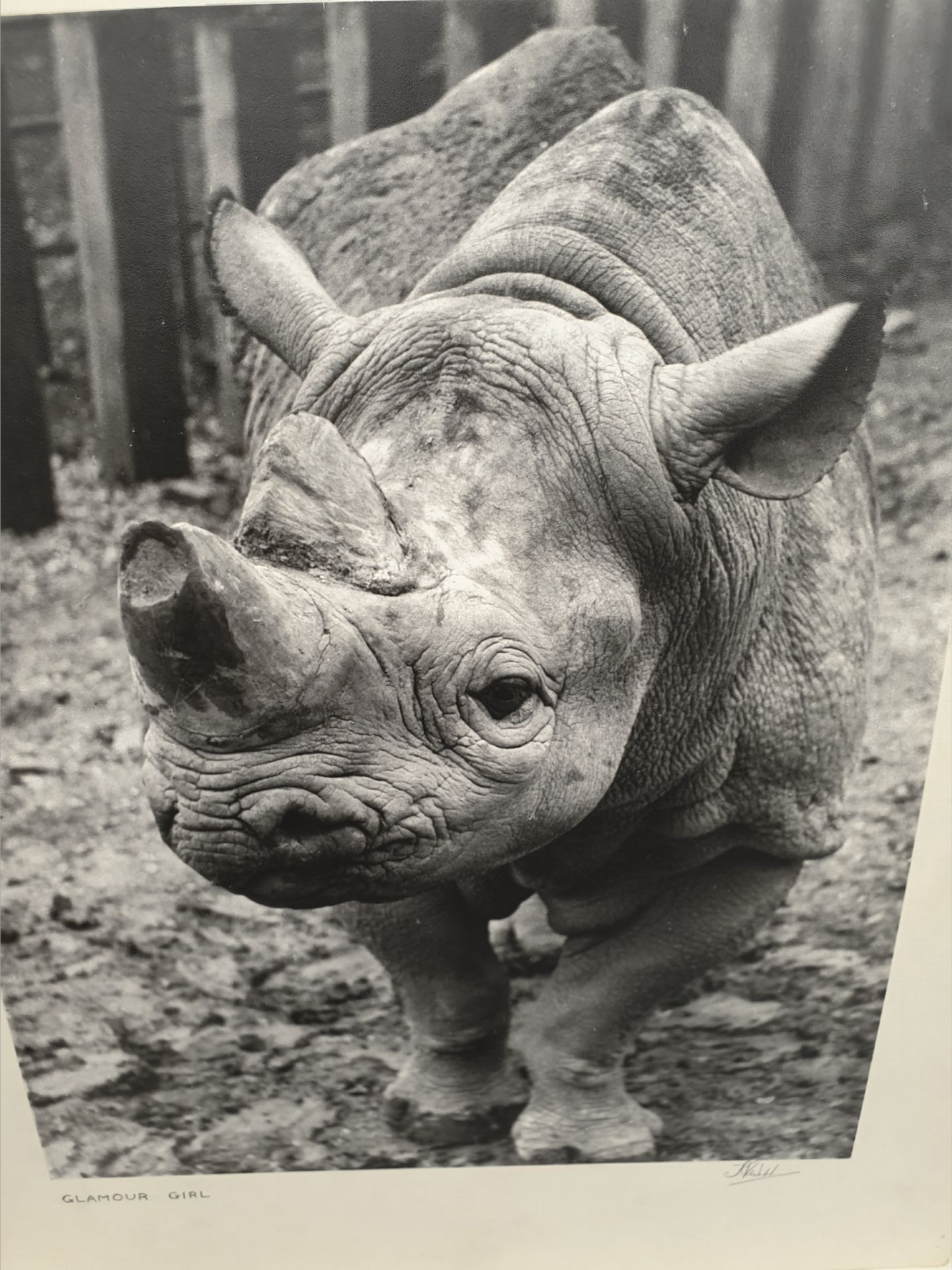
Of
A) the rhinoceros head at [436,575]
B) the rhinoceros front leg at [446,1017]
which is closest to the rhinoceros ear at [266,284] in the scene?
the rhinoceros head at [436,575]

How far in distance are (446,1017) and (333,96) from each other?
5.07 ft

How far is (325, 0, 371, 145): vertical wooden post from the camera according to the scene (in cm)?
197

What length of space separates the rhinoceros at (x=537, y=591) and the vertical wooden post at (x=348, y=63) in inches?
2.7

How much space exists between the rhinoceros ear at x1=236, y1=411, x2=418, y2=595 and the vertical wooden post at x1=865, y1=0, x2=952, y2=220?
1025 mm

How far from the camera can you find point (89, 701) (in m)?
2.43

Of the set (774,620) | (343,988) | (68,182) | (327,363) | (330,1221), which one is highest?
(68,182)

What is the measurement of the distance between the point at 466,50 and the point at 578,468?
2.39 feet

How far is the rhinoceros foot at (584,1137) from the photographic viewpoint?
2490mm

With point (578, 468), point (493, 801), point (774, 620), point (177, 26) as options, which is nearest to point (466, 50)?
point (177, 26)

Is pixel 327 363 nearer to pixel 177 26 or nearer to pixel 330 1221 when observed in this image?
pixel 177 26

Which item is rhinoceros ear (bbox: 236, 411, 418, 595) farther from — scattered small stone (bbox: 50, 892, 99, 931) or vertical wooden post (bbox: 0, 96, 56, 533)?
scattered small stone (bbox: 50, 892, 99, 931)

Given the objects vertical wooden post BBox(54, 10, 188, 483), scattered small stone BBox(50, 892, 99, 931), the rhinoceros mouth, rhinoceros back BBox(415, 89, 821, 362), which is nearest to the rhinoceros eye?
the rhinoceros mouth

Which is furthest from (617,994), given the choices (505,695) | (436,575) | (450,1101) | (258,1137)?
(436,575)

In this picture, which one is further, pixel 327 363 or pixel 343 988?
pixel 343 988
